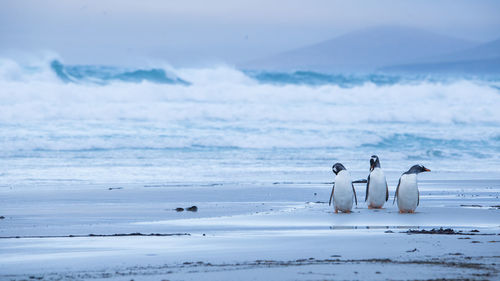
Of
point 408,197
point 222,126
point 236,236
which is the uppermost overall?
point 222,126

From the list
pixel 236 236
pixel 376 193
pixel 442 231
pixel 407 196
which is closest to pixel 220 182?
pixel 376 193

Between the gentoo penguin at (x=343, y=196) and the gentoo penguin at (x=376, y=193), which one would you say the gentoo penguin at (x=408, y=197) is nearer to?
the gentoo penguin at (x=376, y=193)

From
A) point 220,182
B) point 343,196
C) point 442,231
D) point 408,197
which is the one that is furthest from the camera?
point 220,182

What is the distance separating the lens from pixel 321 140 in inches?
975

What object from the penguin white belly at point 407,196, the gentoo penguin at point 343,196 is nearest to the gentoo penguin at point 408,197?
the penguin white belly at point 407,196

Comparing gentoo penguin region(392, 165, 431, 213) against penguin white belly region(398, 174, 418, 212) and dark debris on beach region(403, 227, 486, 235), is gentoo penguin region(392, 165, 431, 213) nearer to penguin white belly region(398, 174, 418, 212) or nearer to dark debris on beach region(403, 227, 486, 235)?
penguin white belly region(398, 174, 418, 212)

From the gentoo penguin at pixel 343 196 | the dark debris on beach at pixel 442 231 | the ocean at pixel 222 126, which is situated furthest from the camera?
the ocean at pixel 222 126

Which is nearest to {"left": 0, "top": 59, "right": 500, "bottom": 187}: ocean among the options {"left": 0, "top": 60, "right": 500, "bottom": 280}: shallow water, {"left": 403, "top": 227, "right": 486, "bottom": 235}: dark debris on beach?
{"left": 0, "top": 60, "right": 500, "bottom": 280}: shallow water

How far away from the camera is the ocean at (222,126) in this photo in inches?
697

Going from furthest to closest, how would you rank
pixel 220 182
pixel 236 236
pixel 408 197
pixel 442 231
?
pixel 220 182, pixel 408 197, pixel 442 231, pixel 236 236

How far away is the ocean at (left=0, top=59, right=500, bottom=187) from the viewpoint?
17708 mm

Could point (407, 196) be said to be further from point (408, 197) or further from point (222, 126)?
point (222, 126)

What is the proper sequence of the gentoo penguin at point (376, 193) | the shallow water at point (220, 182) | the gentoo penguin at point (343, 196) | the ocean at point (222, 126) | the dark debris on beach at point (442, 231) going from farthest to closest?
the ocean at point (222, 126), the gentoo penguin at point (376, 193), the gentoo penguin at point (343, 196), the dark debris on beach at point (442, 231), the shallow water at point (220, 182)

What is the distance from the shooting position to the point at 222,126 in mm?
28547
